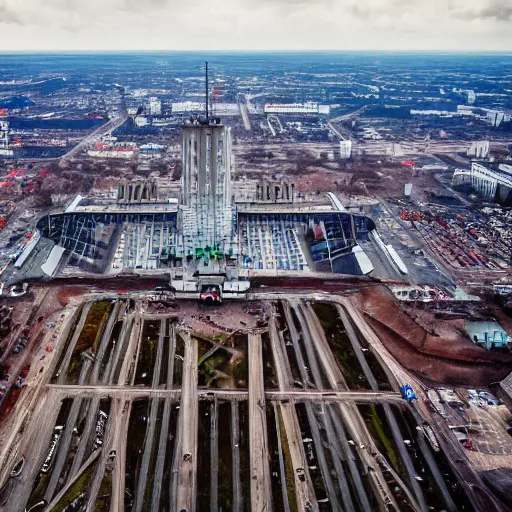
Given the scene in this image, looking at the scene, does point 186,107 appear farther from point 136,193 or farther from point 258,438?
point 258,438

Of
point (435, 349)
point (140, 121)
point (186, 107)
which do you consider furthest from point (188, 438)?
point (186, 107)

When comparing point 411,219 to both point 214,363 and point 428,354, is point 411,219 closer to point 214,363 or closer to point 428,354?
point 428,354

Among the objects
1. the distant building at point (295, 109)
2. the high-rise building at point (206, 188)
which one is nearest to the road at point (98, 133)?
the distant building at point (295, 109)

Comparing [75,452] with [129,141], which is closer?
[75,452]

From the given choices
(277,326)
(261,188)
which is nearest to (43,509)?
(277,326)

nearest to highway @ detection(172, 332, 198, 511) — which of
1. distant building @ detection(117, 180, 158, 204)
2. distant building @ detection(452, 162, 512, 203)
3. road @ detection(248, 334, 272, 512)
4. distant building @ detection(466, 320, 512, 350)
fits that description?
road @ detection(248, 334, 272, 512)

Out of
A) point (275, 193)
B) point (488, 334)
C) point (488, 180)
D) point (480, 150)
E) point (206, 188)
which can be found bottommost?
point (488, 334)

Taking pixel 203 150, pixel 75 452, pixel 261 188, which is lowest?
pixel 75 452

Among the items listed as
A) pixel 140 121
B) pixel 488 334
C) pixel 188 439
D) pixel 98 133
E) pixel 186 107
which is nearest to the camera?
pixel 188 439
